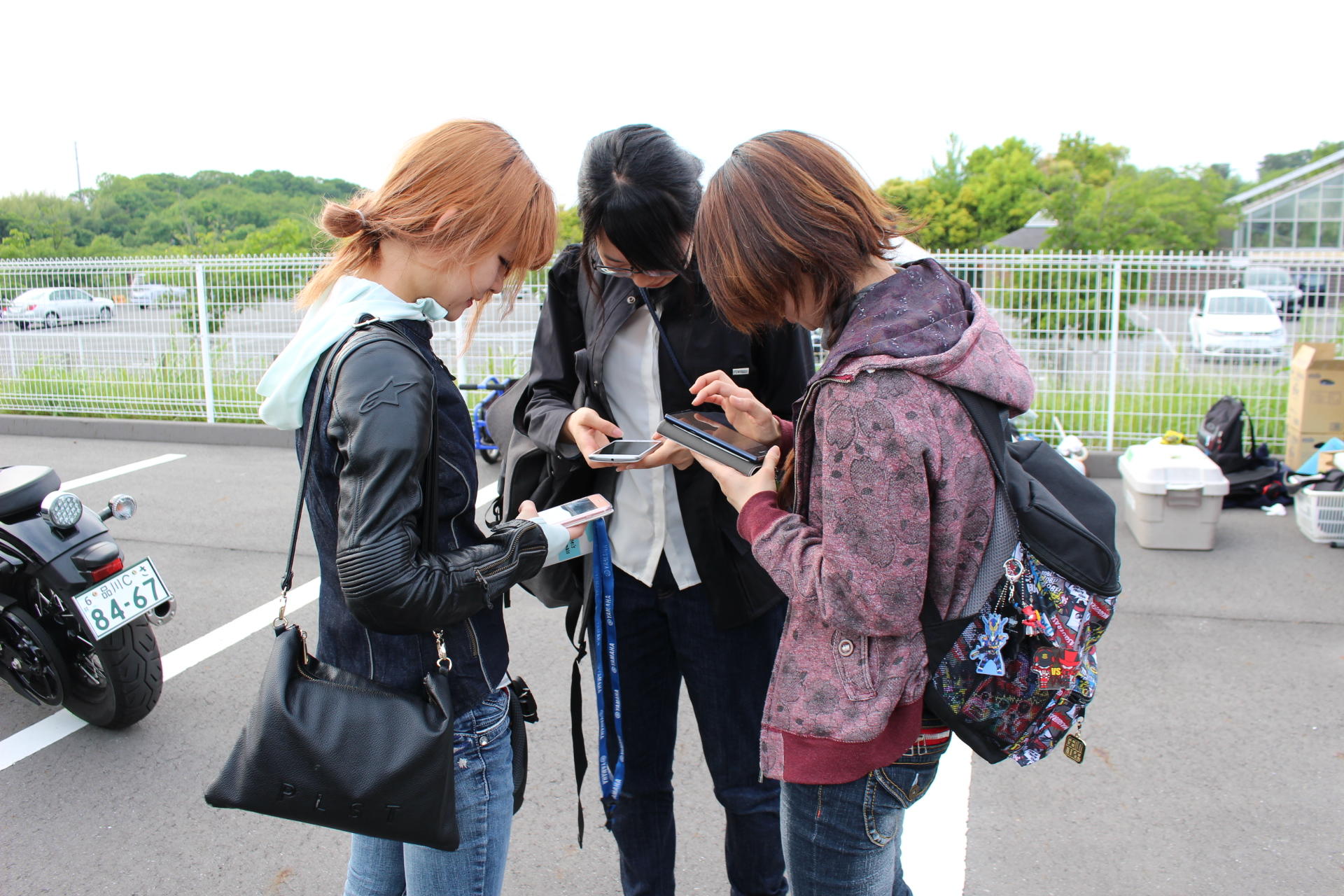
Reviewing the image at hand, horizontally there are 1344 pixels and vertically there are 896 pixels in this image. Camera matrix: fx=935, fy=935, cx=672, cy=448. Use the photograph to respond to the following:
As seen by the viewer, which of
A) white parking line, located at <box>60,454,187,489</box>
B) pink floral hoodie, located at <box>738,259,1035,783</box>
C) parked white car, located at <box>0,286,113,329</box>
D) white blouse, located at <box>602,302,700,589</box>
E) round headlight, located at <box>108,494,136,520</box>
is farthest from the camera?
parked white car, located at <box>0,286,113,329</box>

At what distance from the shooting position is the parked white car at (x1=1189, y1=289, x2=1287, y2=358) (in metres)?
6.69

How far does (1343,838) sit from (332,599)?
2.84 meters

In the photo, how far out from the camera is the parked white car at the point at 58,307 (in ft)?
28.3

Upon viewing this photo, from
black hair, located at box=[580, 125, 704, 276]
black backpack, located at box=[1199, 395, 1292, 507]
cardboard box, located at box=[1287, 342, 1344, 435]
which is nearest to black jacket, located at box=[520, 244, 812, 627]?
black hair, located at box=[580, 125, 704, 276]

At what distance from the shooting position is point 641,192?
5.96 ft

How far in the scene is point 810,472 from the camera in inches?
56.9

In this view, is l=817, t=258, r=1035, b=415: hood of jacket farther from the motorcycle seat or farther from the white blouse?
the motorcycle seat

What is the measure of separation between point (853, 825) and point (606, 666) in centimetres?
73

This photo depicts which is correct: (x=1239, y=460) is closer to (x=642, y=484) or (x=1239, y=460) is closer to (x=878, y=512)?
(x=642, y=484)

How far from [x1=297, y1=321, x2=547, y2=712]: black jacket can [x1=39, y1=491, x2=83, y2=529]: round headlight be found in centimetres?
224

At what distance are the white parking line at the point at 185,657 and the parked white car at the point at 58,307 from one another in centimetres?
546

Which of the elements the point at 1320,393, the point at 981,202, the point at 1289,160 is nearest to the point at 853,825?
the point at 1320,393

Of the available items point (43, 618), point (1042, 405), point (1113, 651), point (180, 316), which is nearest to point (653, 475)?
point (43, 618)

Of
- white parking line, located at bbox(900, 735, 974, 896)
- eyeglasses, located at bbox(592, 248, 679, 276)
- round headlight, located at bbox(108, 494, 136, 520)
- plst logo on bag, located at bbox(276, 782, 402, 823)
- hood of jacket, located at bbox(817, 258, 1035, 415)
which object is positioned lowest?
white parking line, located at bbox(900, 735, 974, 896)
